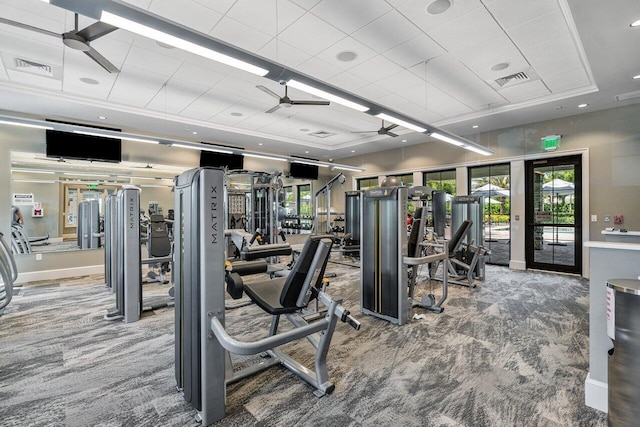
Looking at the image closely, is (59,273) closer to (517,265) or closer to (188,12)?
(188,12)

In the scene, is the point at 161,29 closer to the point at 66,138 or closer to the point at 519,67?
the point at 519,67

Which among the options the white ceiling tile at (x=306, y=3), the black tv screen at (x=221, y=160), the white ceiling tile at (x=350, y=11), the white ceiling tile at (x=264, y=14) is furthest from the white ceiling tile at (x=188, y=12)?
the black tv screen at (x=221, y=160)

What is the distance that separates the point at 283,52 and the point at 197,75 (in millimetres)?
1446

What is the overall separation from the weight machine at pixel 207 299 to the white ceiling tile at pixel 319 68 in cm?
275

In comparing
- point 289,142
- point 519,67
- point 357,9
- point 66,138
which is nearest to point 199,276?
point 357,9

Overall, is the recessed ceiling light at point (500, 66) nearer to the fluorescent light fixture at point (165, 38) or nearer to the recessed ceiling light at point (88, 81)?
the fluorescent light fixture at point (165, 38)

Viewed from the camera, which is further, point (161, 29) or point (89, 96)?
point (89, 96)

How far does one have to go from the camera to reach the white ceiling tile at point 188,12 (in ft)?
9.38

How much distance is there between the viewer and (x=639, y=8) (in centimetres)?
287

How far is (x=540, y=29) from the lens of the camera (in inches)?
132

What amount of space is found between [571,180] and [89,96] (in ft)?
30.1

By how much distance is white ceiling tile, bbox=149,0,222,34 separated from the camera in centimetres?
286

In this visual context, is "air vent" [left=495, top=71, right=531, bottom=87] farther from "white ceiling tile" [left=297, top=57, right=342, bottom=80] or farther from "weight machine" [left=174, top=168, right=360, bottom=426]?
"weight machine" [left=174, top=168, right=360, bottom=426]

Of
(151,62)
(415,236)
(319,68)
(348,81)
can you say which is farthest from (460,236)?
(151,62)
